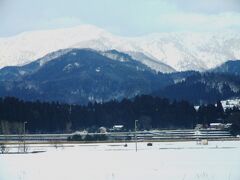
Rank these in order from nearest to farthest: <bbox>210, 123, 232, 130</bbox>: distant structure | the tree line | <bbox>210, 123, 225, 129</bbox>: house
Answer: <bbox>210, 123, 232, 130</bbox>: distant structure
<bbox>210, 123, 225, 129</bbox>: house
the tree line

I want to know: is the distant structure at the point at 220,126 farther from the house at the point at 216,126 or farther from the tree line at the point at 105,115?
the tree line at the point at 105,115

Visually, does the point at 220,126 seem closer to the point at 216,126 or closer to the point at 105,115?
the point at 216,126

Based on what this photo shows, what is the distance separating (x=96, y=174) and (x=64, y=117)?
84139mm

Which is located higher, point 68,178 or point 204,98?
point 204,98

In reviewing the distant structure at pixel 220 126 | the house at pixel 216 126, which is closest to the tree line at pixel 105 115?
the house at pixel 216 126

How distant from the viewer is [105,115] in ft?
370

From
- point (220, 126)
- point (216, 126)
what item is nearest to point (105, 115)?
point (216, 126)

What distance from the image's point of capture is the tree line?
103 meters

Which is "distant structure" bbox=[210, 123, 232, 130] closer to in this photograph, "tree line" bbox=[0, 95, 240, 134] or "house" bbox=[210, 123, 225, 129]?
"house" bbox=[210, 123, 225, 129]

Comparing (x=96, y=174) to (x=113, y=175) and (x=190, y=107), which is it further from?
(x=190, y=107)

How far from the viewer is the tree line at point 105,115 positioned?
337 ft

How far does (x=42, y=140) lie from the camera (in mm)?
Result: 92750

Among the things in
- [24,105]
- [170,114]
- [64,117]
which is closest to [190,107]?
[170,114]

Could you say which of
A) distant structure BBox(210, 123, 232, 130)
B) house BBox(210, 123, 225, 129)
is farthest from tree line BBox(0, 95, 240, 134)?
distant structure BBox(210, 123, 232, 130)
